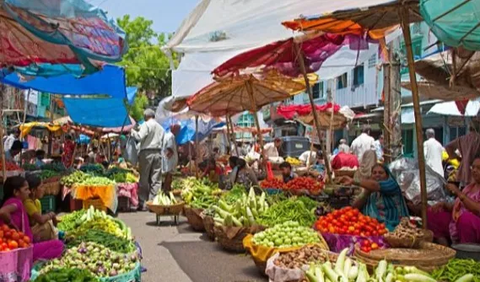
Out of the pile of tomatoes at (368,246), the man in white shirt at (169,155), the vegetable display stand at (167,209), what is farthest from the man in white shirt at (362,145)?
the pile of tomatoes at (368,246)

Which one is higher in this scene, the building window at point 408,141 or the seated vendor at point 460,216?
the building window at point 408,141

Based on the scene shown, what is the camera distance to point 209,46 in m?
8.10

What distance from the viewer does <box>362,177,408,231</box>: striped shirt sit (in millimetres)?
6773

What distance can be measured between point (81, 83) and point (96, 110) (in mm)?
6267

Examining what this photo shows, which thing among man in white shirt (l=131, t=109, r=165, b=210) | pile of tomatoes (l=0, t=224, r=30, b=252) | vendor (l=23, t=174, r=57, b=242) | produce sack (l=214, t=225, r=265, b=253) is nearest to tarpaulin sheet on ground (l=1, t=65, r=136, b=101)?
man in white shirt (l=131, t=109, r=165, b=210)

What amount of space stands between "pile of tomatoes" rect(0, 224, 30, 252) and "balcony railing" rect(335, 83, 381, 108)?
81.0 feet

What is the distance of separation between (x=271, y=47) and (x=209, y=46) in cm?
118

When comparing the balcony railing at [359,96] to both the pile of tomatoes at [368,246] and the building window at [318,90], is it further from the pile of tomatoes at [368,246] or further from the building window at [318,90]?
the pile of tomatoes at [368,246]

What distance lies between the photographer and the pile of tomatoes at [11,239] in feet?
16.8

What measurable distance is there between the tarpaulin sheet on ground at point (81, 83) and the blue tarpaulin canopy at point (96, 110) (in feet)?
14.7

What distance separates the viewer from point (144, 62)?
36438 millimetres

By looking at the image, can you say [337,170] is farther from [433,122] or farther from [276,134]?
[276,134]

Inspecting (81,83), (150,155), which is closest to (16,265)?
(81,83)

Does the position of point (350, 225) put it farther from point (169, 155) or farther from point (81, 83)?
point (169, 155)
